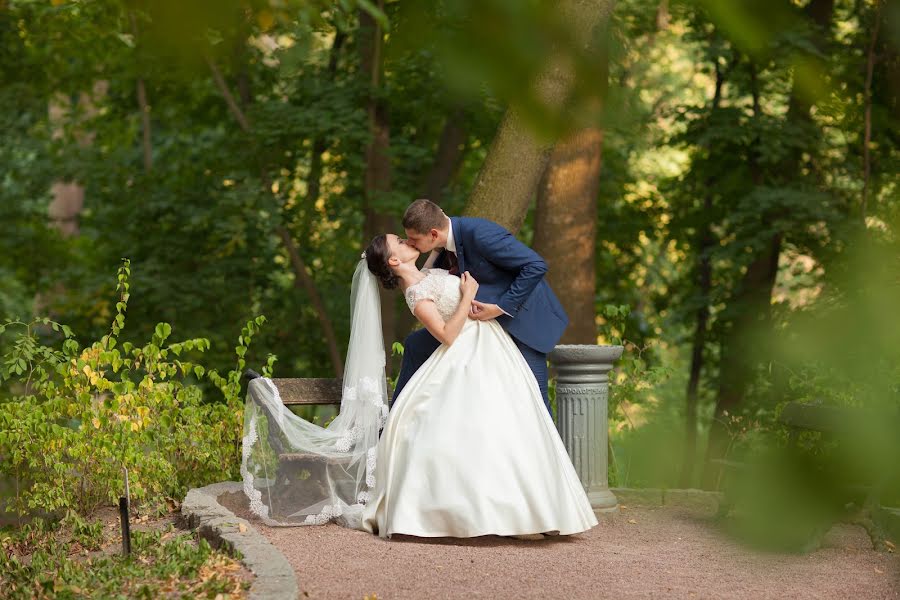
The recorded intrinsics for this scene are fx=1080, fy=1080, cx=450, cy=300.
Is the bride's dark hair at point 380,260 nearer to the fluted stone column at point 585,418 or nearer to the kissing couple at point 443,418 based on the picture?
the kissing couple at point 443,418

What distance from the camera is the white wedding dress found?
17.8ft

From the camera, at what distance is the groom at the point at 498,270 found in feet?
18.8

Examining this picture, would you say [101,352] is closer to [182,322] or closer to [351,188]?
[182,322]

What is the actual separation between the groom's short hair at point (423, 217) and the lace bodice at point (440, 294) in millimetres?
295

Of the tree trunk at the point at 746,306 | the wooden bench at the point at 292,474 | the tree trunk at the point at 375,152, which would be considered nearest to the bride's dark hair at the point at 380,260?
the wooden bench at the point at 292,474

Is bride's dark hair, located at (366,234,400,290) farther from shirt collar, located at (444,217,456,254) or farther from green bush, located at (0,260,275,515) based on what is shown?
green bush, located at (0,260,275,515)

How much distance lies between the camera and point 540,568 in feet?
16.5

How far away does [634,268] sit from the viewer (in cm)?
1410

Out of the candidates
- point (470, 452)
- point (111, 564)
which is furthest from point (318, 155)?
point (111, 564)

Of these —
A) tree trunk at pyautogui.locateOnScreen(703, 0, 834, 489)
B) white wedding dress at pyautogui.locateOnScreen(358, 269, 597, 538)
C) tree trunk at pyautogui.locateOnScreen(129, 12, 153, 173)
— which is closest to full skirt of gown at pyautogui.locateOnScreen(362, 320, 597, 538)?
white wedding dress at pyautogui.locateOnScreen(358, 269, 597, 538)

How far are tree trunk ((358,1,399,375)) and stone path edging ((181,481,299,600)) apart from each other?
5153mm

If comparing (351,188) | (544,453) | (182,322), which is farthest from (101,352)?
(351,188)

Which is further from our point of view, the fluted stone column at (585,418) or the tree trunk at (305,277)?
the tree trunk at (305,277)

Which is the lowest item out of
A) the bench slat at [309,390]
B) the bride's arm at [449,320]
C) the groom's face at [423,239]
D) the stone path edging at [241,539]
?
the stone path edging at [241,539]
